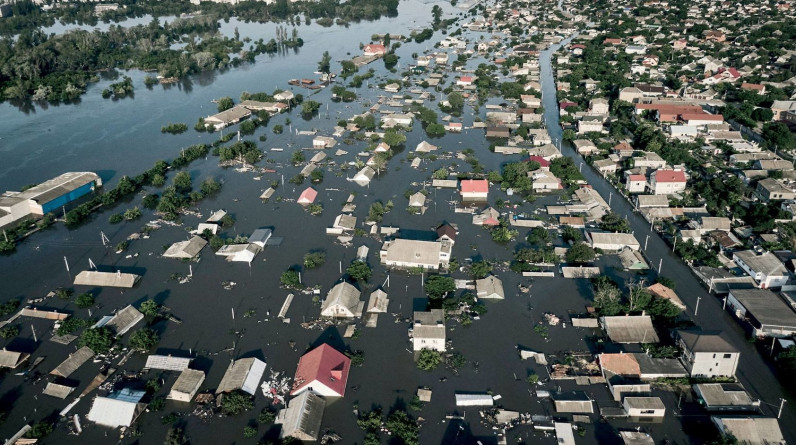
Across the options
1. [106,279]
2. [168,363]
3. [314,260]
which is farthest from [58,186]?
[168,363]

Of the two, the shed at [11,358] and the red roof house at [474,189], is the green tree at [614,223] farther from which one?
the shed at [11,358]

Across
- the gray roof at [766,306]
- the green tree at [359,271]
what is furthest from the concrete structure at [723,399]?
the green tree at [359,271]

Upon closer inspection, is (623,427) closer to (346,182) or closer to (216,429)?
(216,429)

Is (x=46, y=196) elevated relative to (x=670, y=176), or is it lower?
lower

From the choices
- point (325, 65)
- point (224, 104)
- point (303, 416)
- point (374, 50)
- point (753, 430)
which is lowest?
point (303, 416)

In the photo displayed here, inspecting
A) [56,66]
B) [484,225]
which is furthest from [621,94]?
[56,66]

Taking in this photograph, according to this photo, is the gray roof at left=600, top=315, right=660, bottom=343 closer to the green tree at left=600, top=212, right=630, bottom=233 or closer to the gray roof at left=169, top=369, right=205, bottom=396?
the green tree at left=600, top=212, right=630, bottom=233

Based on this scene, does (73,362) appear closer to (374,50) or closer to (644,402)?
(644,402)
